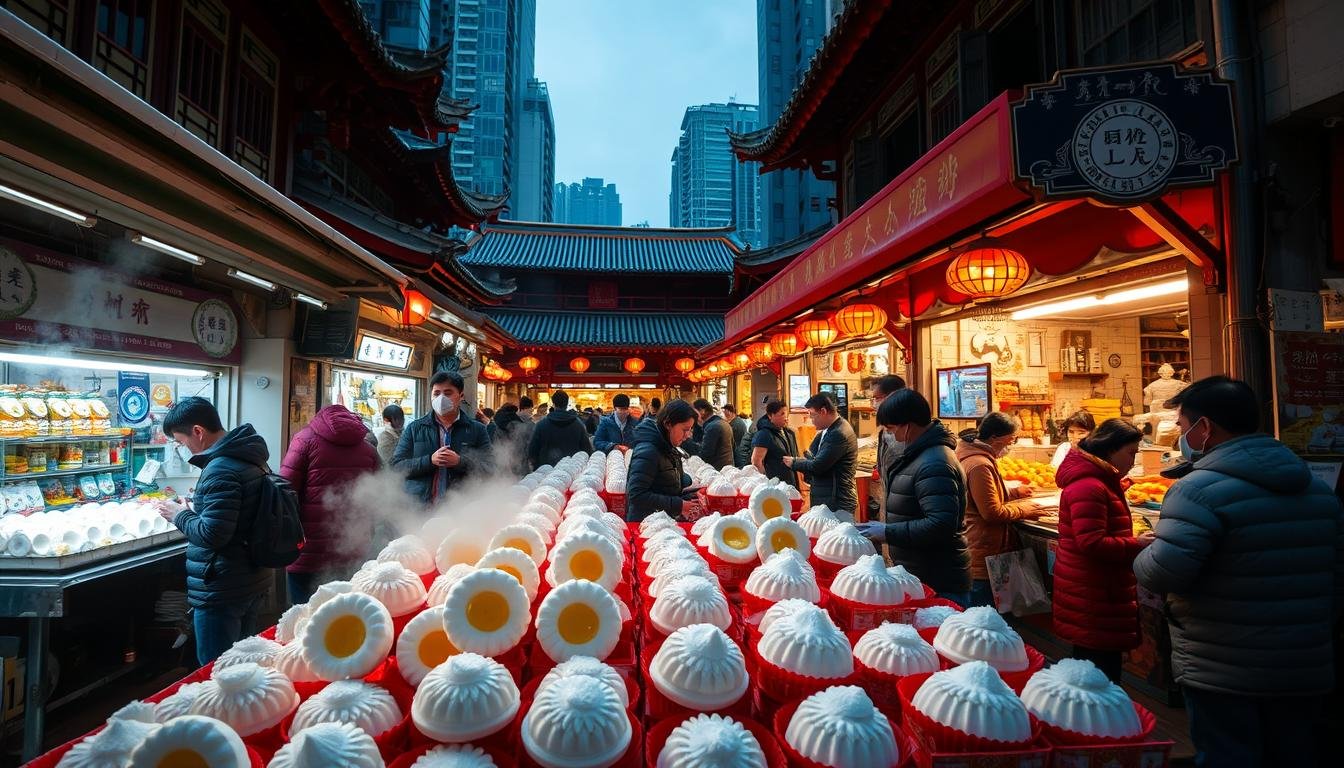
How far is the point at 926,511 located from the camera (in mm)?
2932

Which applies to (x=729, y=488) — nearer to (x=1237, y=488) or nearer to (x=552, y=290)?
(x=1237, y=488)

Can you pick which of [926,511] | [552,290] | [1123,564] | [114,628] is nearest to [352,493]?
[114,628]

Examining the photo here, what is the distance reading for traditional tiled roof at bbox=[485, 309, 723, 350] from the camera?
1914 centimetres

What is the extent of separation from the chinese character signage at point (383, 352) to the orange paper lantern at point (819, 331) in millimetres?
5709

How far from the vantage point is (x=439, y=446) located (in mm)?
4359

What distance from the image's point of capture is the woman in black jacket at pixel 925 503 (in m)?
2.90

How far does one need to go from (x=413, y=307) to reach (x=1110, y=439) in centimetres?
616

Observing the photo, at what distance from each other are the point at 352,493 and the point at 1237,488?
14.5ft

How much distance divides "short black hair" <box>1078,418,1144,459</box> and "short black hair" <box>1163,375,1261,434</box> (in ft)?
2.38

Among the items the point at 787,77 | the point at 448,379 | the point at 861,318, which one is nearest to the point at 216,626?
the point at 448,379

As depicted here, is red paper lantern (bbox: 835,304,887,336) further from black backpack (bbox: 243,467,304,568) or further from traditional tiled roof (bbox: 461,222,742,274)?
traditional tiled roof (bbox: 461,222,742,274)

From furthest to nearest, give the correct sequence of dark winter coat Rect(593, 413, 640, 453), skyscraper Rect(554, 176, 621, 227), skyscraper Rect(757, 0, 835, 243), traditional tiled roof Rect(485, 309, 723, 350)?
1. skyscraper Rect(554, 176, 621, 227)
2. skyscraper Rect(757, 0, 835, 243)
3. traditional tiled roof Rect(485, 309, 723, 350)
4. dark winter coat Rect(593, 413, 640, 453)

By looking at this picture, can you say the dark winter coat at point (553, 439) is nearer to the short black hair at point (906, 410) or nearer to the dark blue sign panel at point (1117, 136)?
the short black hair at point (906, 410)

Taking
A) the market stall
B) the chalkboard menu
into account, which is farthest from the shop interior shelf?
the market stall
